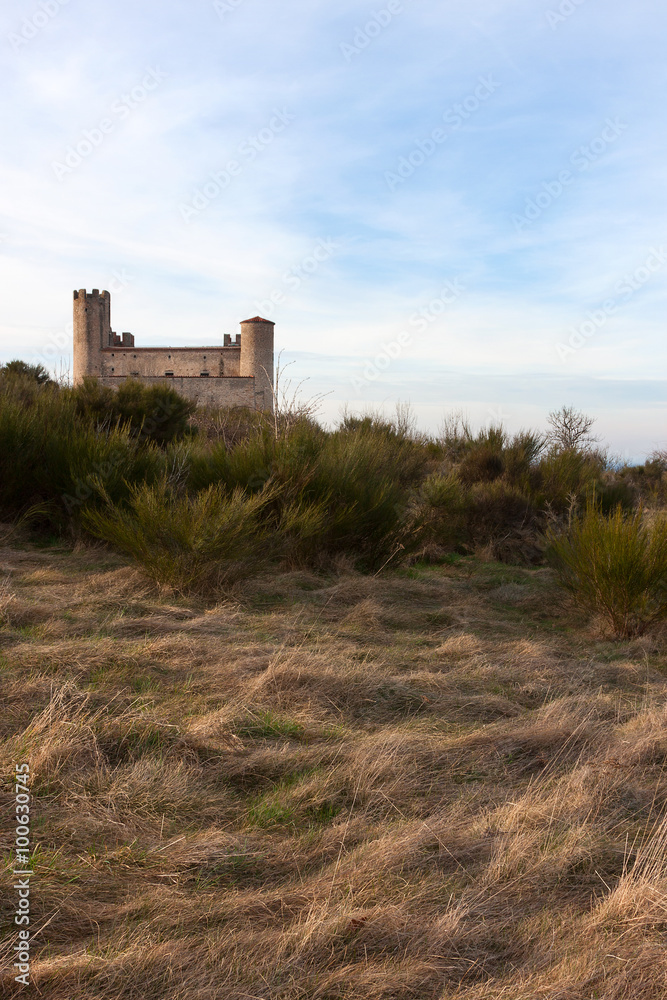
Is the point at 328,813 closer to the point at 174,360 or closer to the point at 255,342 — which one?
the point at 255,342

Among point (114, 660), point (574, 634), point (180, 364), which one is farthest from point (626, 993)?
point (180, 364)

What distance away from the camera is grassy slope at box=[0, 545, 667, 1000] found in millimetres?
1708

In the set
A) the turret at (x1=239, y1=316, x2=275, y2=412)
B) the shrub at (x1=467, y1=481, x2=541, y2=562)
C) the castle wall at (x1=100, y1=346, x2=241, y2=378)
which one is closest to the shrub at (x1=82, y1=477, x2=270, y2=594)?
the shrub at (x1=467, y1=481, x2=541, y2=562)

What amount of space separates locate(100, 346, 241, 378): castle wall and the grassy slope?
4877 cm

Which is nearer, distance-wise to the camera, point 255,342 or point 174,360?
point 255,342

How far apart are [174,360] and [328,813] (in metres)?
51.8

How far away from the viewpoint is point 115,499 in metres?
7.00

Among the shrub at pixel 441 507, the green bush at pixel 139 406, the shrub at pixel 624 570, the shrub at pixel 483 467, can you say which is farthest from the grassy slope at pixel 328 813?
the green bush at pixel 139 406

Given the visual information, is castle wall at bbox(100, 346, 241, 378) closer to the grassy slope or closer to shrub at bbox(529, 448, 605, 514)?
shrub at bbox(529, 448, 605, 514)

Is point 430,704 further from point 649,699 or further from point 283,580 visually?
point 283,580

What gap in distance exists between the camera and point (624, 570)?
503 cm

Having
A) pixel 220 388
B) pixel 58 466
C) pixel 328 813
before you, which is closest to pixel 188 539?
pixel 58 466

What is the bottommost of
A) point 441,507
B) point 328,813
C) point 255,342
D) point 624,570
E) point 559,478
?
point 328,813

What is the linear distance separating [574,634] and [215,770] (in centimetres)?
361
